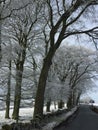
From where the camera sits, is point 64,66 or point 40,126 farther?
point 64,66

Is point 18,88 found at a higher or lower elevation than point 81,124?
higher

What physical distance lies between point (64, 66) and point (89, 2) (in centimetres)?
4567

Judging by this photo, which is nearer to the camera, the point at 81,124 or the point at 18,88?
the point at 81,124

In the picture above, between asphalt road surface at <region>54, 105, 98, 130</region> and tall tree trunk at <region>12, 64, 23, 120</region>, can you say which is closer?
asphalt road surface at <region>54, 105, 98, 130</region>

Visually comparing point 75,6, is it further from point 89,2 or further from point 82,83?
point 82,83

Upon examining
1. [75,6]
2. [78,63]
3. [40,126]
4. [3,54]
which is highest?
[78,63]

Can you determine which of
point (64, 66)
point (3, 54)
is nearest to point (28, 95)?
point (3, 54)

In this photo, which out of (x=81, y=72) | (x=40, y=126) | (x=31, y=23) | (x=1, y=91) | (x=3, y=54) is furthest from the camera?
(x=81, y=72)

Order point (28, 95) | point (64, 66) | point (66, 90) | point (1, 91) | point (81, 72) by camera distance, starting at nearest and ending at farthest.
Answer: point (1, 91), point (28, 95), point (66, 90), point (64, 66), point (81, 72)

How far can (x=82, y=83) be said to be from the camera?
301 feet

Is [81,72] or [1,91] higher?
[81,72]

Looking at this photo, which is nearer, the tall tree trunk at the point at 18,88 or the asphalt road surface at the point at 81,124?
the asphalt road surface at the point at 81,124

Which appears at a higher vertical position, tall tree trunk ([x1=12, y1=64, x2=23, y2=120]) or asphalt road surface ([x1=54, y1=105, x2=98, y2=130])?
tall tree trunk ([x1=12, y1=64, x2=23, y2=120])

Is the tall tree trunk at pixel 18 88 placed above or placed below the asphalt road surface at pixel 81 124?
above
